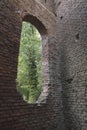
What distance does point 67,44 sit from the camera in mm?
6059

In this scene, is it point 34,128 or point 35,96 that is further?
point 35,96

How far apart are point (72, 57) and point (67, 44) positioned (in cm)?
58

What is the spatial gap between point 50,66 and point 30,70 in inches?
206

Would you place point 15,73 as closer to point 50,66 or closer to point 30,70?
point 50,66

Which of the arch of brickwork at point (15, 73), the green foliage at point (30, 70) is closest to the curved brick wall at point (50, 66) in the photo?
the arch of brickwork at point (15, 73)

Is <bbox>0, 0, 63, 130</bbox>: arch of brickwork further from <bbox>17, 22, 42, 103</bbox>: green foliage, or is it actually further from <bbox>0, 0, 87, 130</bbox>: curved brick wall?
<bbox>17, 22, 42, 103</bbox>: green foliage

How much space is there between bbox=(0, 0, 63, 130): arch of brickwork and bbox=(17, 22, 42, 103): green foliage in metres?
4.58

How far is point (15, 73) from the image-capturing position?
161 inches

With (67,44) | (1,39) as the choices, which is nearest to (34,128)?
(1,39)

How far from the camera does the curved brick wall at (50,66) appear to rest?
12.7ft

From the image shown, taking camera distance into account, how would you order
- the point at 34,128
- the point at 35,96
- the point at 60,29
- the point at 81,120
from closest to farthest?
the point at 34,128 → the point at 81,120 → the point at 60,29 → the point at 35,96

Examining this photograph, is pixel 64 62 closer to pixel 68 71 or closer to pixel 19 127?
pixel 68 71

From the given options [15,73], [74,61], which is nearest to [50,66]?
[74,61]

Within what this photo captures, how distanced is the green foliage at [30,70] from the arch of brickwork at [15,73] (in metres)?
4.58
